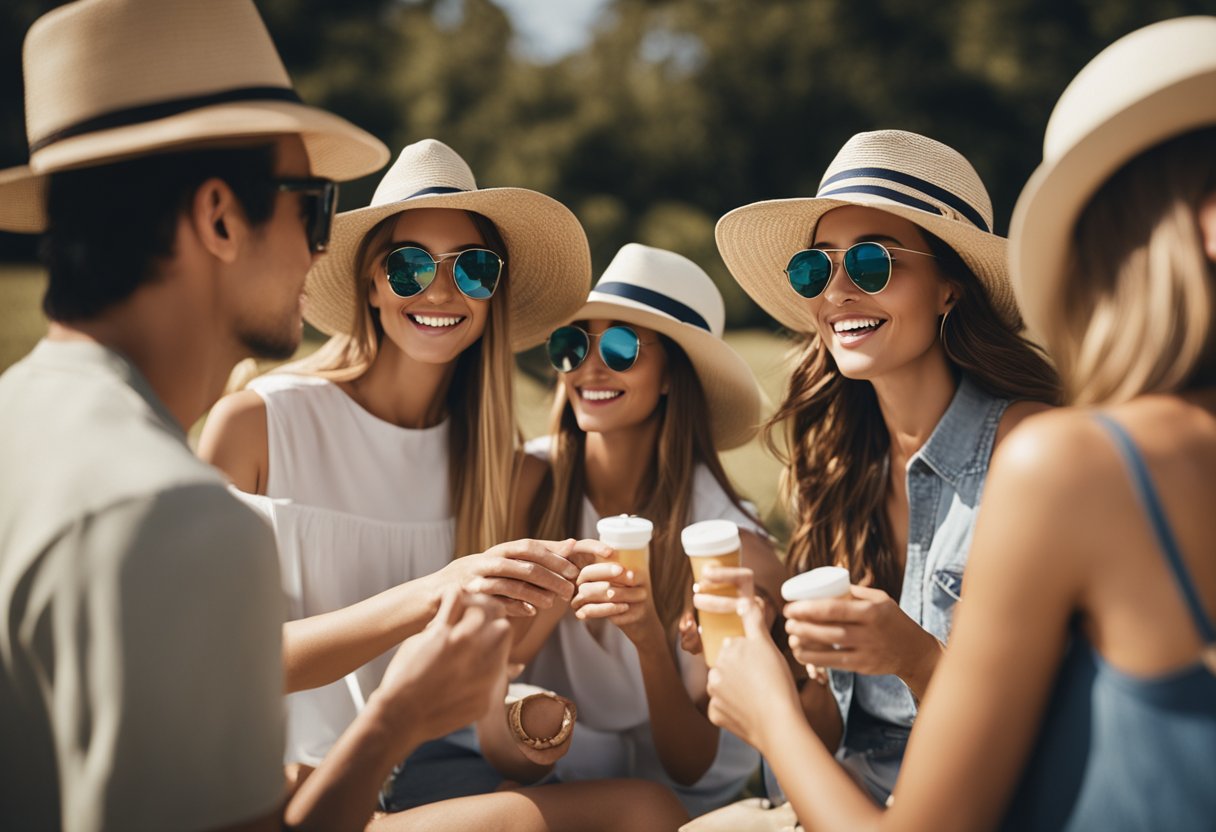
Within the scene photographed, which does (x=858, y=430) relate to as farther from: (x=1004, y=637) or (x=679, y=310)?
(x=1004, y=637)

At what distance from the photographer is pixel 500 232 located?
12.6 ft

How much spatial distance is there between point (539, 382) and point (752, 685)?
20.6 feet

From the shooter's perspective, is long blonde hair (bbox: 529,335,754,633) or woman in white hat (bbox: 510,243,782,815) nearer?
woman in white hat (bbox: 510,243,782,815)

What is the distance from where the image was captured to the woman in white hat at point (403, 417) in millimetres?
3420

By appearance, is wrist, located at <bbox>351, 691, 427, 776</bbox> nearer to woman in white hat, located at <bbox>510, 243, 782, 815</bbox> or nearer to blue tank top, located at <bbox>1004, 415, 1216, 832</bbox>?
blue tank top, located at <bbox>1004, 415, 1216, 832</bbox>

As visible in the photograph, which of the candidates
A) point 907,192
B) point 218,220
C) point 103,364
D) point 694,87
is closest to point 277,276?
point 218,220

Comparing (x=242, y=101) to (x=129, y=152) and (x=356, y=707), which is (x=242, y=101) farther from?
(x=356, y=707)

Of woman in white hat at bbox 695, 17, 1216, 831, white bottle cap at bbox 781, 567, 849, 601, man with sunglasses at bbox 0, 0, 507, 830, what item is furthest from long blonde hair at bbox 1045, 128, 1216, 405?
man with sunglasses at bbox 0, 0, 507, 830

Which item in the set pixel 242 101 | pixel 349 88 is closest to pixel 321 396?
pixel 242 101

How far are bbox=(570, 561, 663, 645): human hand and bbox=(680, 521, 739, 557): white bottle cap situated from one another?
1.02ft

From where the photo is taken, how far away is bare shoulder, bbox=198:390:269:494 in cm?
334

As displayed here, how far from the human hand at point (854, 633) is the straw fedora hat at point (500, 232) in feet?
5.89

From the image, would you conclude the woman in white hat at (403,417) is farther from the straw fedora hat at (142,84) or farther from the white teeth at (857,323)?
the straw fedora hat at (142,84)

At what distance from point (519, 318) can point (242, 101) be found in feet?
7.35
